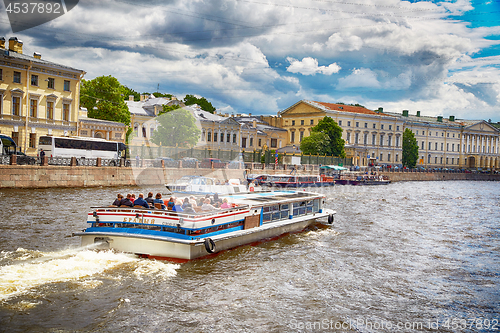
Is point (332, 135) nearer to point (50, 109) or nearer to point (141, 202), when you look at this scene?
point (50, 109)

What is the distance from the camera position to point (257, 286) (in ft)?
35.4

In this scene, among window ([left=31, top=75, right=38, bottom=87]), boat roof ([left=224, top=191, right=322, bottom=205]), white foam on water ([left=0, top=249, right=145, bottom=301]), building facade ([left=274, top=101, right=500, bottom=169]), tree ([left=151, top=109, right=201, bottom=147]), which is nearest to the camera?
white foam on water ([left=0, top=249, right=145, bottom=301])

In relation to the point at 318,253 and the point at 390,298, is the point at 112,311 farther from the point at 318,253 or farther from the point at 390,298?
the point at 318,253

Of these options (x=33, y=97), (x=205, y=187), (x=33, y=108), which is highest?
(x=33, y=97)

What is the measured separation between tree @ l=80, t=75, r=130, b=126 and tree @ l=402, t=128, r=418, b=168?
64.0 metres

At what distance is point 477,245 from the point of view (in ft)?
57.2

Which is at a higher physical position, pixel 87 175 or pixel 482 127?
pixel 482 127

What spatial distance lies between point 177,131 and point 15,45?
18.6 metres

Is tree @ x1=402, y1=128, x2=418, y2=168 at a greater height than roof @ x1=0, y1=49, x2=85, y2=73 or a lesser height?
lesser

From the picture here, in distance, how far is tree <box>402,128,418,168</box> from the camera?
9319 cm

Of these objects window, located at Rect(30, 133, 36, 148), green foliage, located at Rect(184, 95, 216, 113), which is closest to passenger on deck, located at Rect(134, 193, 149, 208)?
window, located at Rect(30, 133, 36, 148)

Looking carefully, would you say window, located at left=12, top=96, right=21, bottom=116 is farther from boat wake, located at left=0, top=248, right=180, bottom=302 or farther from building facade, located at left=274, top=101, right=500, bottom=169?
building facade, located at left=274, top=101, right=500, bottom=169

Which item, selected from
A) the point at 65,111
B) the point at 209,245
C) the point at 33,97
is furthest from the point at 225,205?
the point at 65,111

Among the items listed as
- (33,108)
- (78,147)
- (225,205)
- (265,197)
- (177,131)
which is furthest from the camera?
(177,131)
